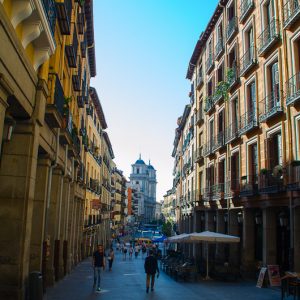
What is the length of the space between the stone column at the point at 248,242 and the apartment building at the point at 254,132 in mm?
51

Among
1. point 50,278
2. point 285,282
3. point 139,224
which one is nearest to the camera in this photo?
point 285,282

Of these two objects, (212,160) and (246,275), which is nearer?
(246,275)

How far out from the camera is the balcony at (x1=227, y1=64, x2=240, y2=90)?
23.5 meters

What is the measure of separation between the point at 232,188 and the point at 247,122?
4.54 m

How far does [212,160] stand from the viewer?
29266mm

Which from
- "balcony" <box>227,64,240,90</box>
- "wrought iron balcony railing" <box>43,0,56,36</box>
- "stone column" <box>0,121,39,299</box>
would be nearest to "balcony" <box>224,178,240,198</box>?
"balcony" <box>227,64,240,90</box>

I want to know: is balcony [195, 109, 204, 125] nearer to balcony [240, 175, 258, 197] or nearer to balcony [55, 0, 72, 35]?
balcony [240, 175, 258, 197]

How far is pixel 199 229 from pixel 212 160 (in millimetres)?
7049

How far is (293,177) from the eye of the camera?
15.6m

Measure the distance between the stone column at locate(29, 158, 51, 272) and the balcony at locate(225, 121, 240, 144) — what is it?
12878 millimetres

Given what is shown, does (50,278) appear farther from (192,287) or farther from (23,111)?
(23,111)

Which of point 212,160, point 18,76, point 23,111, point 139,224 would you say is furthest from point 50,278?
point 139,224

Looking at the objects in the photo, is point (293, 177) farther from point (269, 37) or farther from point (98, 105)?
point (98, 105)

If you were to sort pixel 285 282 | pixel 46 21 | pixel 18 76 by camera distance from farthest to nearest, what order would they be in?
pixel 285 282, pixel 46 21, pixel 18 76
